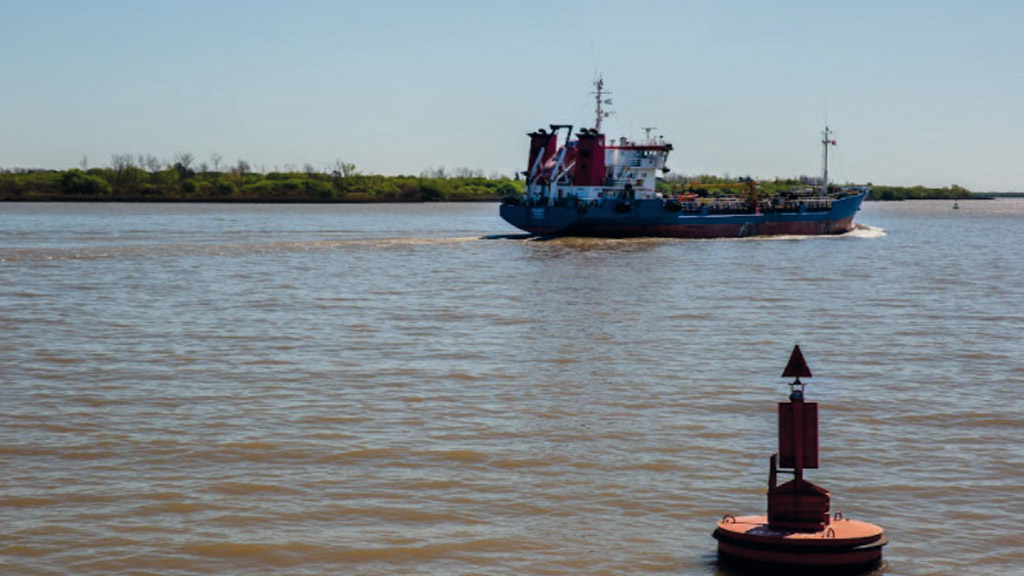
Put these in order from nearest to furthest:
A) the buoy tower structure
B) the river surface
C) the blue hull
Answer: the buoy tower structure → the river surface → the blue hull

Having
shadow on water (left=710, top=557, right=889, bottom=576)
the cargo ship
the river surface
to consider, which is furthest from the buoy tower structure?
the cargo ship

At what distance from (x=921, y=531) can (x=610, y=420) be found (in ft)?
21.9

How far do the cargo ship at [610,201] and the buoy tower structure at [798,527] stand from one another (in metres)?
61.7

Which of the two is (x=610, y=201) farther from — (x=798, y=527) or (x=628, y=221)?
(x=798, y=527)

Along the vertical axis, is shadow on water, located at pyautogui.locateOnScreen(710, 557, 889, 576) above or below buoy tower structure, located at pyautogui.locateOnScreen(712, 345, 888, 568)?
below

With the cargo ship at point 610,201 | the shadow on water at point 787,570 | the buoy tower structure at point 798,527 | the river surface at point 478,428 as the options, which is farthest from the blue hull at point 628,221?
the shadow on water at point 787,570

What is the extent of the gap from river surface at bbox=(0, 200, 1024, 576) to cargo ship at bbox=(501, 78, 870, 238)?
33698 millimetres

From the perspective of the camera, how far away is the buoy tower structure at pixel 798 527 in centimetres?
1198

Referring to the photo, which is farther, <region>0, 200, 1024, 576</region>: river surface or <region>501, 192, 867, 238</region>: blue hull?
<region>501, 192, 867, 238</region>: blue hull

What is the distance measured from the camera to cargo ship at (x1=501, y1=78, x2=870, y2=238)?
247 feet

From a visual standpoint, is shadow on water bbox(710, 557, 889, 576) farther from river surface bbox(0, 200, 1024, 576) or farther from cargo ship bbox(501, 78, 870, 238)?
cargo ship bbox(501, 78, 870, 238)

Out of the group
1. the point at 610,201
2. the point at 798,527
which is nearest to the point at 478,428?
the point at 798,527

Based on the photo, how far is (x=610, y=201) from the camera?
75688mm

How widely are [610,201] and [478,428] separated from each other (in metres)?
57.6
